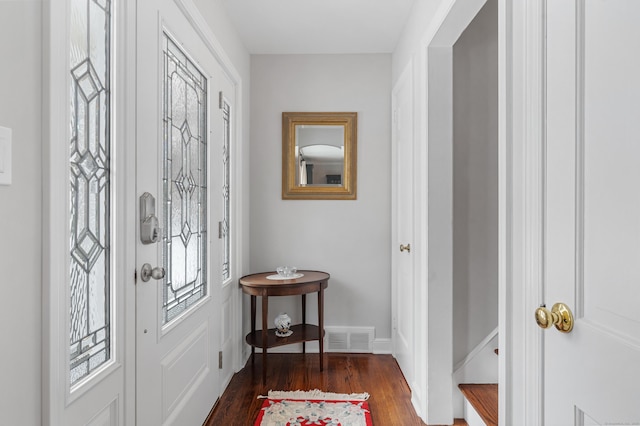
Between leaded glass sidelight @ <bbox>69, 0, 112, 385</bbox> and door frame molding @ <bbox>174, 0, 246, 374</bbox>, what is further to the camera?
door frame molding @ <bbox>174, 0, 246, 374</bbox>

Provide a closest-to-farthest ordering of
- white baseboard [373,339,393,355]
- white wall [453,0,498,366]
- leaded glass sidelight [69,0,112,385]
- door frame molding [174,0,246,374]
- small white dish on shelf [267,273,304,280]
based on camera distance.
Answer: leaded glass sidelight [69,0,112,385] < white wall [453,0,498,366] < door frame molding [174,0,246,374] < small white dish on shelf [267,273,304,280] < white baseboard [373,339,393,355]

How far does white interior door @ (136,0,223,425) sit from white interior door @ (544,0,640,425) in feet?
4.23

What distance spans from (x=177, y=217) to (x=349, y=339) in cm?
199

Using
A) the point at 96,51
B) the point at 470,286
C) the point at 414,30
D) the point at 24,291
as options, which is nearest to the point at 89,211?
the point at 24,291

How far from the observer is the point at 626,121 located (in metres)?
0.80

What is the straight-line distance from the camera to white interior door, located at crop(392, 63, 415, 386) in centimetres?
258

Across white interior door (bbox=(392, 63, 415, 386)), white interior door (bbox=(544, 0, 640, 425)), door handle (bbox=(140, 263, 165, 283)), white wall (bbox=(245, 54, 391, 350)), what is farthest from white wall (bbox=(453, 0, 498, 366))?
door handle (bbox=(140, 263, 165, 283))

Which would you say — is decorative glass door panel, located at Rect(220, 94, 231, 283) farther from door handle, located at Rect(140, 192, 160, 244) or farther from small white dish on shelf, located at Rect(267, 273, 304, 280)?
door handle, located at Rect(140, 192, 160, 244)

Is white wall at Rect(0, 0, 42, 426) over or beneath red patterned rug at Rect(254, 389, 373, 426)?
over

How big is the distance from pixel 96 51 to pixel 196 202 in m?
1.01

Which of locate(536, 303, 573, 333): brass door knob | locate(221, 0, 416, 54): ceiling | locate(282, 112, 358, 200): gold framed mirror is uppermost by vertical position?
locate(221, 0, 416, 54): ceiling

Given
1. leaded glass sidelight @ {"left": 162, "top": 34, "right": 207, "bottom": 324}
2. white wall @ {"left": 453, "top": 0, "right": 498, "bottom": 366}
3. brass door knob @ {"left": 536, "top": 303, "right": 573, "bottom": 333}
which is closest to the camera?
brass door knob @ {"left": 536, "top": 303, "right": 573, "bottom": 333}

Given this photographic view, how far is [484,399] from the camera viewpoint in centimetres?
204

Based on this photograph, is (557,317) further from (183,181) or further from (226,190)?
(226,190)
